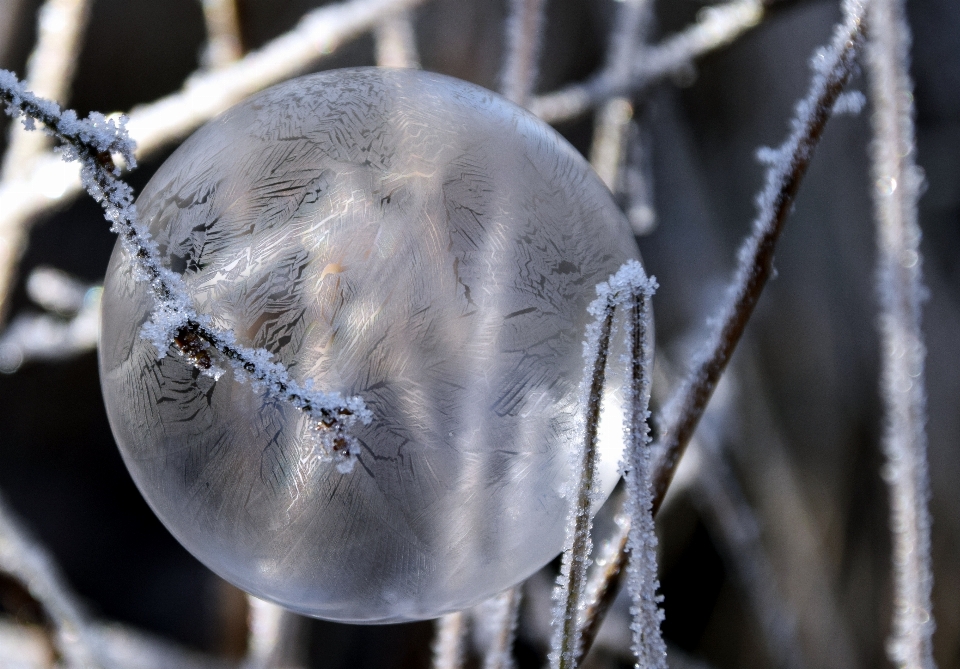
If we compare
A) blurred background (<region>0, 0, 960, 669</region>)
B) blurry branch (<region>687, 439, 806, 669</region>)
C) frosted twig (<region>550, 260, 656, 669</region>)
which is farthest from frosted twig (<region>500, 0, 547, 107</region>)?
blurred background (<region>0, 0, 960, 669</region>)

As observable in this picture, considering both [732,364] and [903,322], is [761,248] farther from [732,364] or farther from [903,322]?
[732,364]

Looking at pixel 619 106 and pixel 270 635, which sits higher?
pixel 619 106

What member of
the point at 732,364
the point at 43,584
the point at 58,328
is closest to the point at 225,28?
the point at 58,328

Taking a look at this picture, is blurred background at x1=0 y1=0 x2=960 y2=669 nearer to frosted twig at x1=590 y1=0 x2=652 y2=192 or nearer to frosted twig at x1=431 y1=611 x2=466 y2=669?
frosted twig at x1=590 y1=0 x2=652 y2=192

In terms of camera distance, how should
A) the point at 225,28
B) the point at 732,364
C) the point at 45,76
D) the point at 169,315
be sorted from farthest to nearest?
the point at 732,364 < the point at 225,28 < the point at 45,76 < the point at 169,315

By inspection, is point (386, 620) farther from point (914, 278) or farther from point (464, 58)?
point (464, 58)

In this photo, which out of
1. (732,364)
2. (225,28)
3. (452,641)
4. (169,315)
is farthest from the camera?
(732,364)

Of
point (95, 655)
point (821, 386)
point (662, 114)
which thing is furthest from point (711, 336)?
point (821, 386)

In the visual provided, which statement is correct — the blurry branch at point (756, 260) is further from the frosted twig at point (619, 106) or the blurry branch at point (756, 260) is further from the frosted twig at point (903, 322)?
the frosted twig at point (619, 106)
